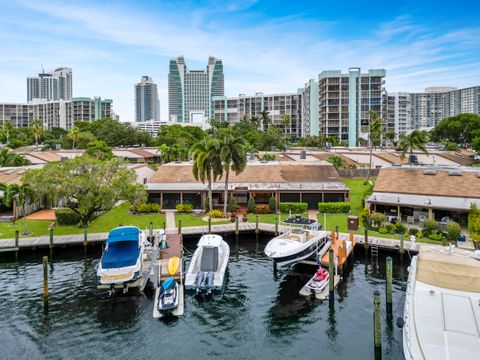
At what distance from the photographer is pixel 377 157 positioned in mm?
80250

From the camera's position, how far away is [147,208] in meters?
49.5

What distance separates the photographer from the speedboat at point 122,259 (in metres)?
27.4

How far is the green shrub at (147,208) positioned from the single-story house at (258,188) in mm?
1706

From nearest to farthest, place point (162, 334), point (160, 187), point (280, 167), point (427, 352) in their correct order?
1. point (427, 352)
2. point (162, 334)
3. point (160, 187)
4. point (280, 167)

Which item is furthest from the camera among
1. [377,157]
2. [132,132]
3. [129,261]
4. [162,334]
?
[132,132]

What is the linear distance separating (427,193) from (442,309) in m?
23.0

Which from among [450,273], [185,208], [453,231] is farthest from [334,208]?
[450,273]

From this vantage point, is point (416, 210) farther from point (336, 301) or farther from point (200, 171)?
point (200, 171)

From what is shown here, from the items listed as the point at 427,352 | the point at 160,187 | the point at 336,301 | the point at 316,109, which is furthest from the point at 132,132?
the point at 427,352

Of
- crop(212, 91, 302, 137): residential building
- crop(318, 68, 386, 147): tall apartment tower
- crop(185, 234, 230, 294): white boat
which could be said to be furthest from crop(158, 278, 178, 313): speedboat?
crop(212, 91, 302, 137): residential building

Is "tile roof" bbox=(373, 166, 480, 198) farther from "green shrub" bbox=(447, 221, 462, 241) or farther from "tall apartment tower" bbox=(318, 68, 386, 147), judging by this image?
"tall apartment tower" bbox=(318, 68, 386, 147)

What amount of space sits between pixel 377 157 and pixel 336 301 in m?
58.5

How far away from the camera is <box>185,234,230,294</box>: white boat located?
2714 cm

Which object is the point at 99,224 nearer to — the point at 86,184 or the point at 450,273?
the point at 86,184
